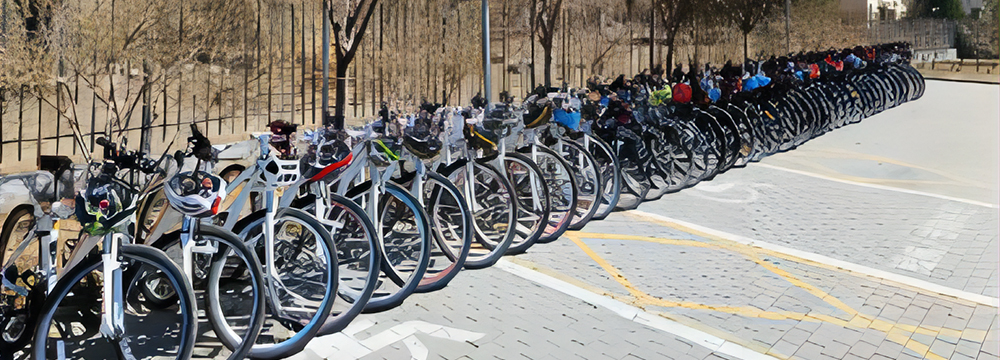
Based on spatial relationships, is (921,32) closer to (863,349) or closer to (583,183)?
(583,183)

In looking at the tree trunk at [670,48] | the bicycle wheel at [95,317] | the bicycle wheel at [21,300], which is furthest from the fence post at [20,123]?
the tree trunk at [670,48]

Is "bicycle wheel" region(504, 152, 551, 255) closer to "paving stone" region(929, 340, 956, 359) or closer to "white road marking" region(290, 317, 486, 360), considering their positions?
"white road marking" region(290, 317, 486, 360)

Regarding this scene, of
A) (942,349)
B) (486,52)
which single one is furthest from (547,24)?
(942,349)

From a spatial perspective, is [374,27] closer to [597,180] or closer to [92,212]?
[597,180]

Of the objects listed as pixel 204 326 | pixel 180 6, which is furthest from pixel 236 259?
pixel 180 6

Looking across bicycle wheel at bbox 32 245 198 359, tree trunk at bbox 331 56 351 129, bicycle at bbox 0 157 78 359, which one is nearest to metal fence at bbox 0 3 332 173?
tree trunk at bbox 331 56 351 129

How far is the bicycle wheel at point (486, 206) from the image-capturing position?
4488mm

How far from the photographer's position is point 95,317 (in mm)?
3031

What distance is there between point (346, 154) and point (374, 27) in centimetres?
242

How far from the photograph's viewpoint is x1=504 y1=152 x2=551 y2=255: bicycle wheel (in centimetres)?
475

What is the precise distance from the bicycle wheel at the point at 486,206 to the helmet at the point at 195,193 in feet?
5.49

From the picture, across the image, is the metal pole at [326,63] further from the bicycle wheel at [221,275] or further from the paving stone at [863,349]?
the paving stone at [863,349]

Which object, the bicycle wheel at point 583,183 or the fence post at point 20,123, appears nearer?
the fence post at point 20,123

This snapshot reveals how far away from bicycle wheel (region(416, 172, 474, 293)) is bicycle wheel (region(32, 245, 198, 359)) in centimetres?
128
